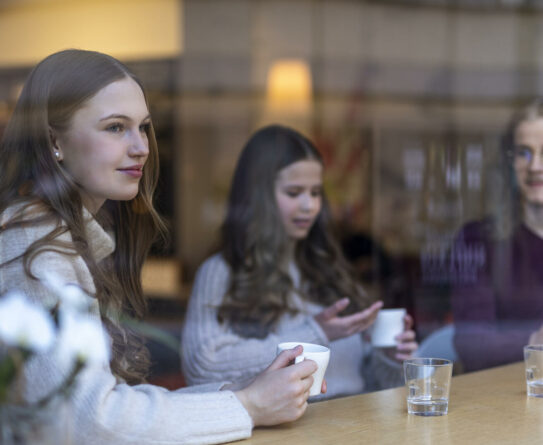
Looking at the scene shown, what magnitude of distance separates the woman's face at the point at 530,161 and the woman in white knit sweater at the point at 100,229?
1.37 meters

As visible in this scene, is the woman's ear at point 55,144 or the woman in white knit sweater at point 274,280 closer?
the woman's ear at point 55,144

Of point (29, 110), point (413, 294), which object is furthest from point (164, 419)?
point (413, 294)

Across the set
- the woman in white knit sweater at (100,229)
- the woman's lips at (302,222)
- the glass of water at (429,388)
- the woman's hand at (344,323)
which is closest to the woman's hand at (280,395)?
the woman in white knit sweater at (100,229)

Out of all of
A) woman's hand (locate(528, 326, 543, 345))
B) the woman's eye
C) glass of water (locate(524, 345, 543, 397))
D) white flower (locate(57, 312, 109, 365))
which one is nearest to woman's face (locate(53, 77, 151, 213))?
the woman's eye

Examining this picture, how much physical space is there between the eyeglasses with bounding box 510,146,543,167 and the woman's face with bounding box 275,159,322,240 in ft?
2.25

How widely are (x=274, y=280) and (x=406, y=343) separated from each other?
0.54 m

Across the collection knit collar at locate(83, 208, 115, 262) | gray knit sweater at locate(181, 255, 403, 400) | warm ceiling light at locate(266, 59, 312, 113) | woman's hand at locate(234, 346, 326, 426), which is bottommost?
gray knit sweater at locate(181, 255, 403, 400)

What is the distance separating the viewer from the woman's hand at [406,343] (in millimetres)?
2012

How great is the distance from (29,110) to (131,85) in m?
0.20

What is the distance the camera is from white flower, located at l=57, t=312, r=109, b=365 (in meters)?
0.96

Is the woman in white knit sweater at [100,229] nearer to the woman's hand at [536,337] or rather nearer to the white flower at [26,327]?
the white flower at [26,327]

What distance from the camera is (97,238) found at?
1382 mm

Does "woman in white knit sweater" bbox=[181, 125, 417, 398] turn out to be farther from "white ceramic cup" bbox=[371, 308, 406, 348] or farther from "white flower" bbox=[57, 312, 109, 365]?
"white flower" bbox=[57, 312, 109, 365]

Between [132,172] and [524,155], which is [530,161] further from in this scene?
[132,172]
